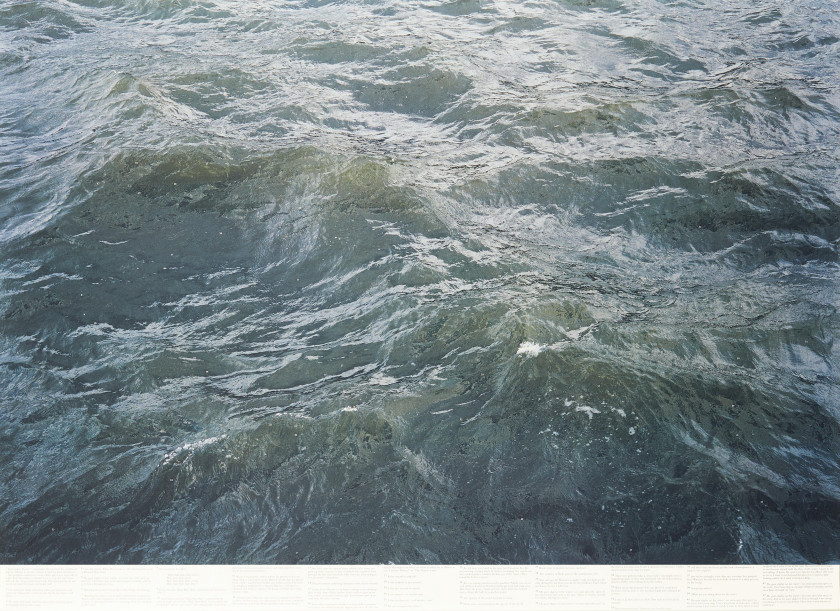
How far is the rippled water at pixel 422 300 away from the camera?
2.40m

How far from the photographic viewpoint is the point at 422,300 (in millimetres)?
3221

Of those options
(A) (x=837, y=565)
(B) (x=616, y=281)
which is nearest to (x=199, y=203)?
(B) (x=616, y=281)

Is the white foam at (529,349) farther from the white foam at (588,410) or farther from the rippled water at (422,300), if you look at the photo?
the white foam at (588,410)

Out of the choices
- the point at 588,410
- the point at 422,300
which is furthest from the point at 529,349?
the point at 422,300

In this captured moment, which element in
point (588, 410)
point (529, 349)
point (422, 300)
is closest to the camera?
point (588, 410)

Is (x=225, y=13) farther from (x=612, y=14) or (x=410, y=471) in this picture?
(x=410, y=471)

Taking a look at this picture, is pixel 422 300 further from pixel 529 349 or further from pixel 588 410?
pixel 588 410

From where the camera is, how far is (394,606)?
2.25 m

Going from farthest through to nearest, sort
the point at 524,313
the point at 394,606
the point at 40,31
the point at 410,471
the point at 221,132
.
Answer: the point at 40,31, the point at 221,132, the point at 524,313, the point at 410,471, the point at 394,606

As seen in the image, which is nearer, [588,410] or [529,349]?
[588,410]

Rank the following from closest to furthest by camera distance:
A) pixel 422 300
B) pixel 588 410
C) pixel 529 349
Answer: pixel 588 410 < pixel 529 349 < pixel 422 300

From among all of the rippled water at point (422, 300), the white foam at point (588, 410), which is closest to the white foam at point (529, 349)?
the rippled water at point (422, 300)

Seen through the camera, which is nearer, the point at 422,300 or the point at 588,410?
the point at 588,410

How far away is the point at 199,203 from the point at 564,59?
295cm
